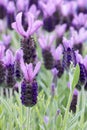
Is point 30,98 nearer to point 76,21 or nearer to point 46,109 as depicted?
point 46,109

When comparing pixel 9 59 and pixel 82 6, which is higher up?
pixel 82 6

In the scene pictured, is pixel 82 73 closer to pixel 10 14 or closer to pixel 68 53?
pixel 68 53

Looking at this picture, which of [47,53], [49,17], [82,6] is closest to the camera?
[47,53]

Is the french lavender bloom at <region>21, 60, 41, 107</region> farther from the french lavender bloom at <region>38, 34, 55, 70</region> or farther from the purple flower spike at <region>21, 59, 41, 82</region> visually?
the french lavender bloom at <region>38, 34, 55, 70</region>

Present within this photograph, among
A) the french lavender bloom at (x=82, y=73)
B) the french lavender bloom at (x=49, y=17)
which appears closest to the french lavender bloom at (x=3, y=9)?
the french lavender bloom at (x=49, y=17)

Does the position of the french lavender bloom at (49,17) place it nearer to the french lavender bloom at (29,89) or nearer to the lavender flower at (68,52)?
the lavender flower at (68,52)

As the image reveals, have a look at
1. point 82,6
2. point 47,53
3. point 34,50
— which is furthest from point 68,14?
point 34,50

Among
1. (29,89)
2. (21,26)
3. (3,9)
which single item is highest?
(3,9)

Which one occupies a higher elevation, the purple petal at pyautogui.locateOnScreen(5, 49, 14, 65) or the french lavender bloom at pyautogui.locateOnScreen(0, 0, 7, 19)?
the french lavender bloom at pyautogui.locateOnScreen(0, 0, 7, 19)

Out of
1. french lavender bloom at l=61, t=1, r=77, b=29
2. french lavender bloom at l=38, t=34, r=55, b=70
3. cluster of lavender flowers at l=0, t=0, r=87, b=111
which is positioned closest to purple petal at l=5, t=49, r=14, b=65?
cluster of lavender flowers at l=0, t=0, r=87, b=111

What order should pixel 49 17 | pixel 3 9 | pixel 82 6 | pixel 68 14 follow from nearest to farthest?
pixel 49 17 < pixel 3 9 < pixel 68 14 < pixel 82 6
